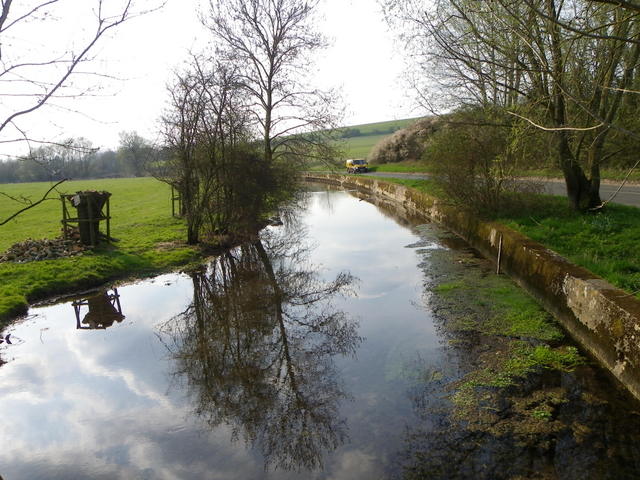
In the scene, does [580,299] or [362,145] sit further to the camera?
[362,145]

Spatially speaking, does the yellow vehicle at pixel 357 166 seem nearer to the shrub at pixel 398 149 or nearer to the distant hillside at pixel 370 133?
the shrub at pixel 398 149

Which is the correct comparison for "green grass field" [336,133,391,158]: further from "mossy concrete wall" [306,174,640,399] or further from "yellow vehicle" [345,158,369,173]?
"mossy concrete wall" [306,174,640,399]

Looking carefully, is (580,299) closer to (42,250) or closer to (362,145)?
(42,250)

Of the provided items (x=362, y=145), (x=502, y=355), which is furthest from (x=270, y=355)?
(x=362, y=145)

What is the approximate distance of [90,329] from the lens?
8781mm

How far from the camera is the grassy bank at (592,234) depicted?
7.60m

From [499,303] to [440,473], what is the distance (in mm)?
4951

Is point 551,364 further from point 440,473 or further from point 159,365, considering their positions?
point 159,365

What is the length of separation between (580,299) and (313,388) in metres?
4.06

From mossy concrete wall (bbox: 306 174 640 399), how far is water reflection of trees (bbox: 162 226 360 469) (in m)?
3.30

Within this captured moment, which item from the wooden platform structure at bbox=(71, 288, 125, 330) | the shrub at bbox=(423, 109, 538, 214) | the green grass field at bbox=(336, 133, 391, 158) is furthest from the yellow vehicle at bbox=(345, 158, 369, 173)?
the wooden platform structure at bbox=(71, 288, 125, 330)

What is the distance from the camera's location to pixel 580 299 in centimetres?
681

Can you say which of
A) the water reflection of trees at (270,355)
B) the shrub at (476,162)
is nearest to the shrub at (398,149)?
the shrub at (476,162)

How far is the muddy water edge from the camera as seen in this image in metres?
4.62
